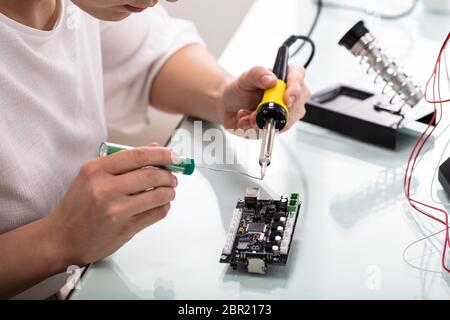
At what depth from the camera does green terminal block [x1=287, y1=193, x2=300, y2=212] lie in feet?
2.42

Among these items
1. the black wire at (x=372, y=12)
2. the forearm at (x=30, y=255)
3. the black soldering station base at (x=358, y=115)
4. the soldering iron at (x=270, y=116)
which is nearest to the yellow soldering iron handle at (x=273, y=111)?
Answer: the soldering iron at (x=270, y=116)

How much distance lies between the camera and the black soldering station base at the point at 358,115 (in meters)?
0.88

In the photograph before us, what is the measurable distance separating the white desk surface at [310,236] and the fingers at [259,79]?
0.30ft

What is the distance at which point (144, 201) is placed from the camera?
0.68 metres

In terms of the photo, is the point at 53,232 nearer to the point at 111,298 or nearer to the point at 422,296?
the point at 111,298

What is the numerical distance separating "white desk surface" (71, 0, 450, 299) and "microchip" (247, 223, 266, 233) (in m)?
0.04

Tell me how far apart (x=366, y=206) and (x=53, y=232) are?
0.37 metres

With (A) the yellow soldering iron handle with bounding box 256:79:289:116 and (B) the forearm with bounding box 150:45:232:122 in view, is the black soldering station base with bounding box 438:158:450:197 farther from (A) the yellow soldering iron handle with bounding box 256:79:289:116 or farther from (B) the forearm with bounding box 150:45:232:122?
(B) the forearm with bounding box 150:45:232:122

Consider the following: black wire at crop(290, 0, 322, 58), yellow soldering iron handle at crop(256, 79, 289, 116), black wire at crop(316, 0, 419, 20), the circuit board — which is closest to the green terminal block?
the circuit board

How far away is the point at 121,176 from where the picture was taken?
0.68 meters

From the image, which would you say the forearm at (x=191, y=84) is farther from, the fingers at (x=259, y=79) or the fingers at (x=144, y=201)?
the fingers at (x=144, y=201)

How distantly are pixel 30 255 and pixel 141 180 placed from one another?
16 centimetres

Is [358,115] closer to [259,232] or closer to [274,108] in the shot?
[274,108]
